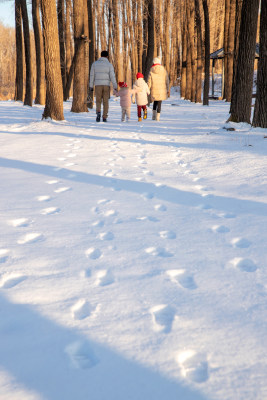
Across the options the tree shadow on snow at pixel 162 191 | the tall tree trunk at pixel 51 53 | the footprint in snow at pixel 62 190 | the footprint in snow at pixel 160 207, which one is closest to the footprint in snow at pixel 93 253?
the footprint in snow at pixel 160 207

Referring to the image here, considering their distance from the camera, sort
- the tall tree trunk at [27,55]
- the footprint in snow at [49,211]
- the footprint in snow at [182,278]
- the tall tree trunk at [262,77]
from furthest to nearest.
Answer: the tall tree trunk at [27,55]
the tall tree trunk at [262,77]
the footprint in snow at [49,211]
the footprint in snow at [182,278]

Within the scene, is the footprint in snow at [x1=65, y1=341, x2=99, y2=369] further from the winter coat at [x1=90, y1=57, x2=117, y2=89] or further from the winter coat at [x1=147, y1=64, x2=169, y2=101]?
the winter coat at [x1=147, y1=64, x2=169, y2=101]

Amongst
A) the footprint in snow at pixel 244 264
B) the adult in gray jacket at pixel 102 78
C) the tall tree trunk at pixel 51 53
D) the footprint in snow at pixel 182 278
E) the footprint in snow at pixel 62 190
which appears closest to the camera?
the footprint in snow at pixel 182 278

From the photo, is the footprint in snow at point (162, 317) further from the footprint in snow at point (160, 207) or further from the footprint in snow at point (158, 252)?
the footprint in snow at point (160, 207)

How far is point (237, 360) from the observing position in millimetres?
1689

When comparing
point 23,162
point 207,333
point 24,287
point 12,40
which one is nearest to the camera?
point 207,333

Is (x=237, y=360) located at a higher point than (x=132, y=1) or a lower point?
lower

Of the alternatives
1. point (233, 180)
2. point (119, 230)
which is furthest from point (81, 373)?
point (233, 180)

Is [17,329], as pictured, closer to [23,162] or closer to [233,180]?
[233,180]

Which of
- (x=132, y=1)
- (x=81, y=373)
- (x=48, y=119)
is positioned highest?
(x=132, y=1)

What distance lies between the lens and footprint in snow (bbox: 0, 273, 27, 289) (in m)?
2.38

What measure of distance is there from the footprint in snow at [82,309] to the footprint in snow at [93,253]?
23.6 inches

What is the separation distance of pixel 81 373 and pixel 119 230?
174 cm

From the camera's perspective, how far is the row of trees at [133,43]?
361 inches
